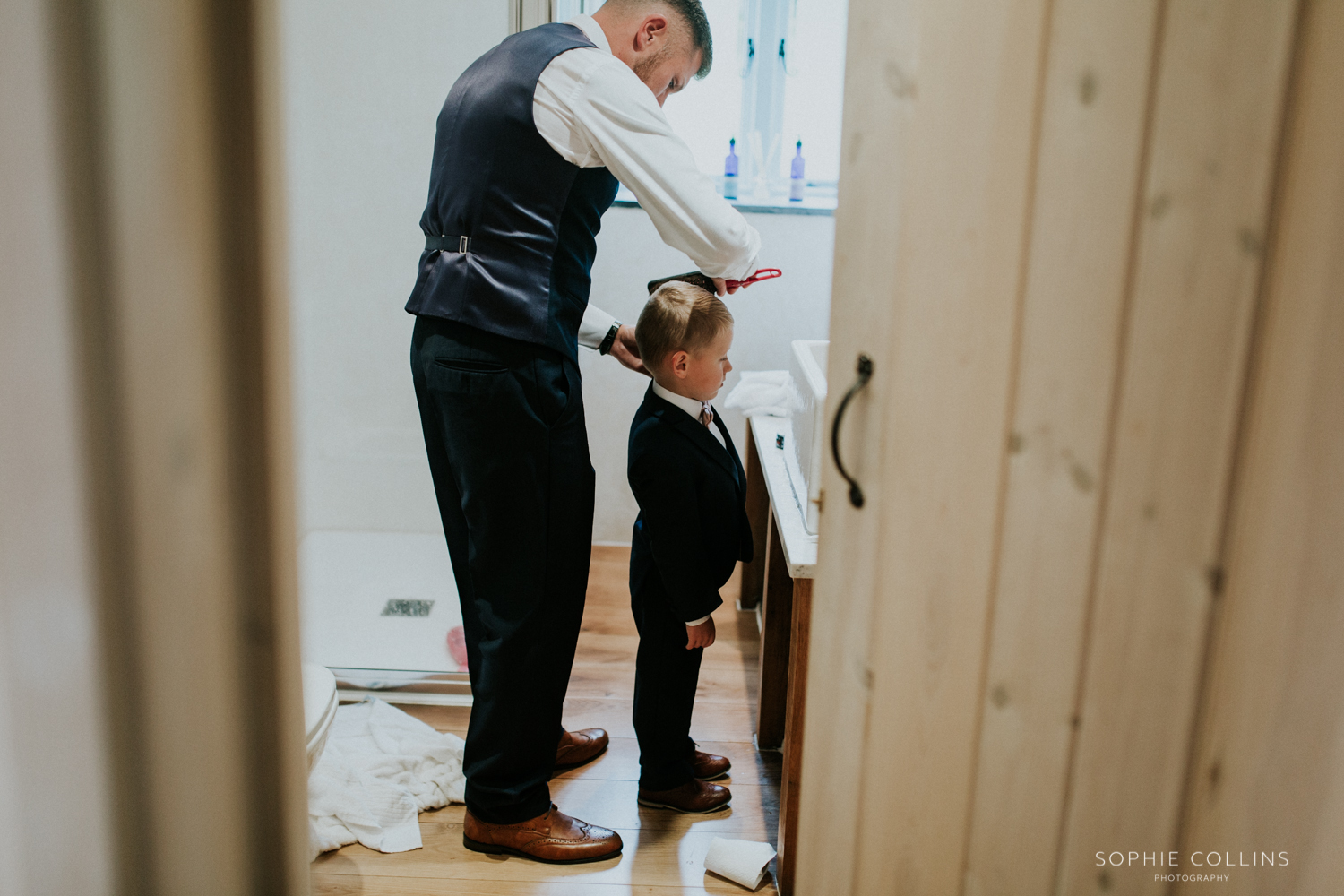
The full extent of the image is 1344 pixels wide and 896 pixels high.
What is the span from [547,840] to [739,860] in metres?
0.34

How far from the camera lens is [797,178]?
2.85 meters

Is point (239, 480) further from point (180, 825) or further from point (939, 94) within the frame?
point (939, 94)

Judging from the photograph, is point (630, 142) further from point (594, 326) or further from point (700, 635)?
point (700, 635)

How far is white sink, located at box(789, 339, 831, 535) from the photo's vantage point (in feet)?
5.13

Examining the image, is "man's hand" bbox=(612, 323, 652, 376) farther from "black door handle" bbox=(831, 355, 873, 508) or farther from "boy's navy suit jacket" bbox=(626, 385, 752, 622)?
"black door handle" bbox=(831, 355, 873, 508)

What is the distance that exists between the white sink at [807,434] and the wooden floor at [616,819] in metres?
0.61

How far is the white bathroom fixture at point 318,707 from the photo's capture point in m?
1.45

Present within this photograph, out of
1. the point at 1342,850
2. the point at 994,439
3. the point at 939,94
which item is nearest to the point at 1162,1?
the point at 939,94

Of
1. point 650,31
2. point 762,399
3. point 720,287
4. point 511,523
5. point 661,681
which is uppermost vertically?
point 650,31

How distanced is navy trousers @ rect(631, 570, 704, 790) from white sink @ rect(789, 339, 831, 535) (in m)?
0.31

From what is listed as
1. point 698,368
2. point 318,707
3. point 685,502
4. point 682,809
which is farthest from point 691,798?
point 698,368

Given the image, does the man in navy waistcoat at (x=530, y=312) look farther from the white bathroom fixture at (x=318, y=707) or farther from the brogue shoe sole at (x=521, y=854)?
the white bathroom fixture at (x=318, y=707)

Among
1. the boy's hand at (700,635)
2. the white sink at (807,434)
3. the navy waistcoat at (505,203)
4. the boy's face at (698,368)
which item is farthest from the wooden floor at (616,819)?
the navy waistcoat at (505,203)

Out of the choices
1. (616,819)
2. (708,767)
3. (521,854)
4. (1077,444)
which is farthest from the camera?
(708,767)
